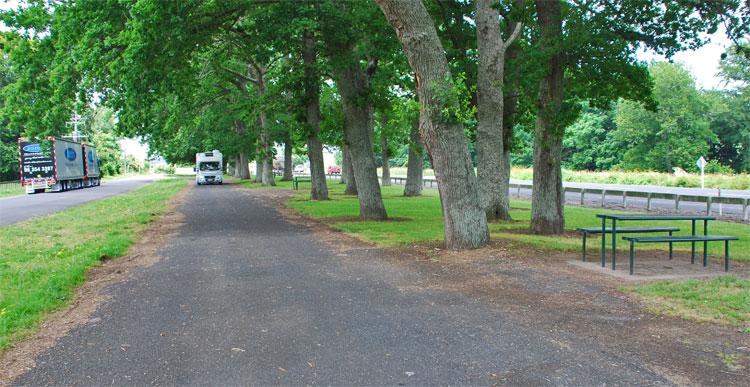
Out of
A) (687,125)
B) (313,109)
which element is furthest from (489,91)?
(687,125)

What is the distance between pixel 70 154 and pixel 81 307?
3683cm

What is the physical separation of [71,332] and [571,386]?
4491 mm

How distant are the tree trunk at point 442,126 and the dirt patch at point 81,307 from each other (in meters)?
4.97

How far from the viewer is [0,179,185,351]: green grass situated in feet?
20.9

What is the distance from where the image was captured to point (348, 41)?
16219mm

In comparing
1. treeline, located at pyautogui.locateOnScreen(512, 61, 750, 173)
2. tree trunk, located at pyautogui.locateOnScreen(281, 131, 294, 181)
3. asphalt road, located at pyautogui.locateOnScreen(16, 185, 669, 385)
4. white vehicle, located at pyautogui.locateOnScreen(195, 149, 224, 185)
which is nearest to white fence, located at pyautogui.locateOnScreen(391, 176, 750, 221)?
asphalt road, located at pyautogui.locateOnScreen(16, 185, 669, 385)

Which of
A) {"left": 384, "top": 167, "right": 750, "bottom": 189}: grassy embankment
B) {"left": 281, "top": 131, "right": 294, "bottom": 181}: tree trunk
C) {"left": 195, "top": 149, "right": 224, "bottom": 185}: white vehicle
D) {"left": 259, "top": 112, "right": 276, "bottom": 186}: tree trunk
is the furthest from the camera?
{"left": 195, "top": 149, "right": 224, "bottom": 185}: white vehicle

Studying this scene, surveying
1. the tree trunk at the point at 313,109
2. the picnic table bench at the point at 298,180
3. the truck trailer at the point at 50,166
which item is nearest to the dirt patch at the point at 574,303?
the tree trunk at the point at 313,109

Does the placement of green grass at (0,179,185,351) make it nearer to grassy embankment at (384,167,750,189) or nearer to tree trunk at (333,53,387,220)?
A: tree trunk at (333,53,387,220)

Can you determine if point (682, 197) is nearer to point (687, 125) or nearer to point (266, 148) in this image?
point (266, 148)

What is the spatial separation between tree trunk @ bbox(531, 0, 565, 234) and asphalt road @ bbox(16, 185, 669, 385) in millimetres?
5337

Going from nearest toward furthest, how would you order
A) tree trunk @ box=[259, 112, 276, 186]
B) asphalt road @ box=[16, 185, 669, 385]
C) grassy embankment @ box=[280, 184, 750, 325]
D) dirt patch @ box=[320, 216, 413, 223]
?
asphalt road @ box=[16, 185, 669, 385], grassy embankment @ box=[280, 184, 750, 325], dirt patch @ box=[320, 216, 413, 223], tree trunk @ box=[259, 112, 276, 186]

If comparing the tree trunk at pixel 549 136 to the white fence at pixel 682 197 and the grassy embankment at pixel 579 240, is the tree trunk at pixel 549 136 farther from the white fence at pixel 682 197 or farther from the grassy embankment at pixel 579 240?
the white fence at pixel 682 197

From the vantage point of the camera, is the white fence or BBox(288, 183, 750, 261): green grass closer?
BBox(288, 183, 750, 261): green grass
